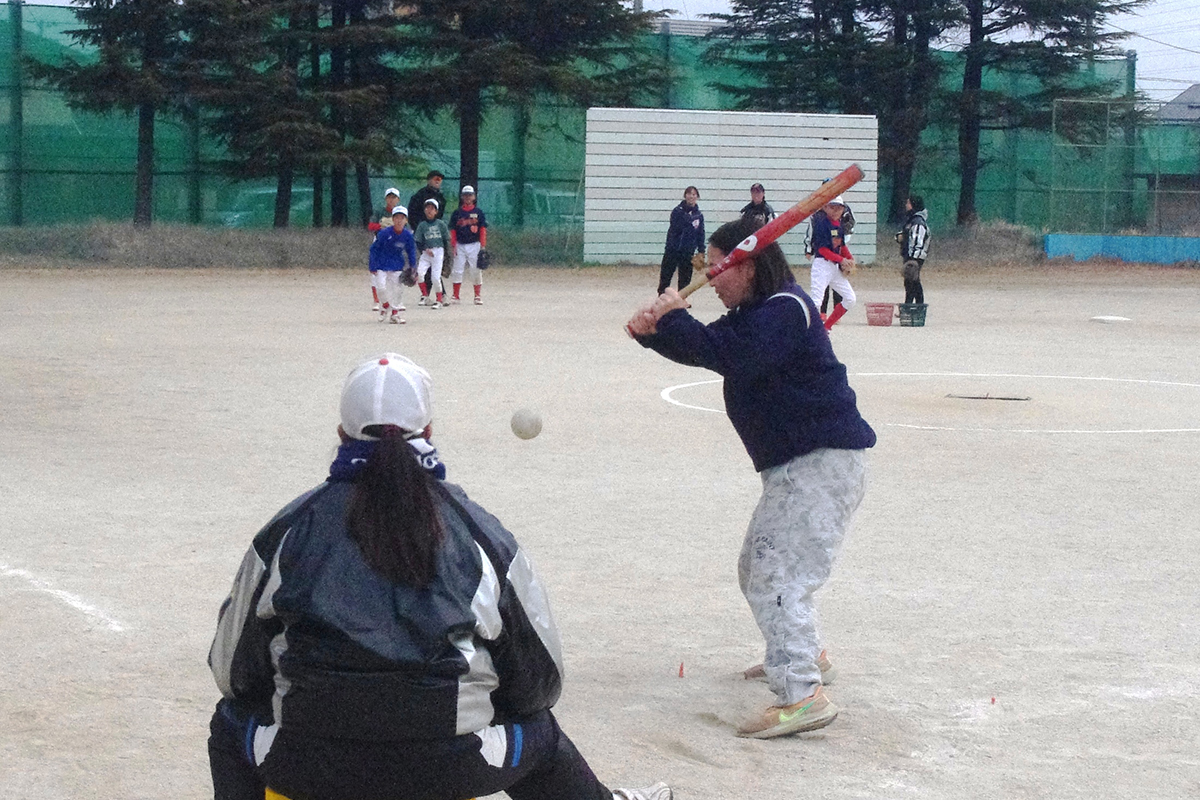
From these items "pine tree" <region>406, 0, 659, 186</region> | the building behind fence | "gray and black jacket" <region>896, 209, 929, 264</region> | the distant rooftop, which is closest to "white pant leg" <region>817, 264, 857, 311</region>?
"gray and black jacket" <region>896, 209, 929, 264</region>

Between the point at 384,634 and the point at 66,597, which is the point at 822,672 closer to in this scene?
the point at 384,634

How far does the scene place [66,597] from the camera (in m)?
6.80

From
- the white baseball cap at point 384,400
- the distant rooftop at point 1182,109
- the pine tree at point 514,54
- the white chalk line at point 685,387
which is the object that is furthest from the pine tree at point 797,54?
the white baseball cap at point 384,400

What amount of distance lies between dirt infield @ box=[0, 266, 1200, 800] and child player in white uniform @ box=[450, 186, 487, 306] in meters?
6.40

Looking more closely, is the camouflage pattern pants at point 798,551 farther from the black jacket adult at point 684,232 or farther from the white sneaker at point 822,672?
the black jacket adult at point 684,232

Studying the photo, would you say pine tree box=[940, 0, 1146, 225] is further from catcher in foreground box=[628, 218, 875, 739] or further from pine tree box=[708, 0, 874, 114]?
catcher in foreground box=[628, 218, 875, 739]

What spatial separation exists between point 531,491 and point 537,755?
19.3ft

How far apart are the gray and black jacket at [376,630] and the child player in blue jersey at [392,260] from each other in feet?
56.1

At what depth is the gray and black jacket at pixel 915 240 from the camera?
69.7ft

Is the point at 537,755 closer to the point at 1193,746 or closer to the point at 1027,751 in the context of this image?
the point at 1027,751

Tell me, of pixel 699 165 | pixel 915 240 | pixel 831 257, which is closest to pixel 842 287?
A: pixel 831 257

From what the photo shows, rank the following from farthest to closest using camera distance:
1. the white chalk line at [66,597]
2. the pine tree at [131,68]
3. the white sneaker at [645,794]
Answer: the pine tree at [131,68] → the white chalk line at [66,597] → the white sneaker at [645,794]

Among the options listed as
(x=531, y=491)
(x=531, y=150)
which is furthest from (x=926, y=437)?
(x=531, y=150)

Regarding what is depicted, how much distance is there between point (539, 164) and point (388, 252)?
62.9 ft
